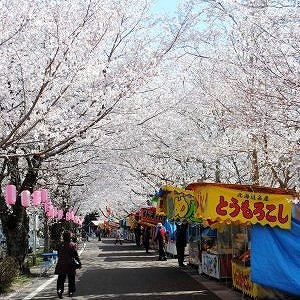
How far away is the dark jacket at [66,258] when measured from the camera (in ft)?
45.1

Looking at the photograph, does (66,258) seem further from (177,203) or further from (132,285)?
(177,203)

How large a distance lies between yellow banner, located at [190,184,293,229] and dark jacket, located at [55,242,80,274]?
464cm

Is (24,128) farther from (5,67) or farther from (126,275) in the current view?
(126,275)

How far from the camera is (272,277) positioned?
10.6 metres

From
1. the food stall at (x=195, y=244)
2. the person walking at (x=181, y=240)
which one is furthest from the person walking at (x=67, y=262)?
the person walking at (x=181, y=240)

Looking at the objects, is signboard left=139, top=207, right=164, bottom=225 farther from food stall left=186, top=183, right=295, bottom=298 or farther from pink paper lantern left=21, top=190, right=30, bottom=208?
food stall left=186, top=183, right=295, bottom=298

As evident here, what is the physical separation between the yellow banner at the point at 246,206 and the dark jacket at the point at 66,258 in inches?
183

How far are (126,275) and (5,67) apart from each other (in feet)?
32.6

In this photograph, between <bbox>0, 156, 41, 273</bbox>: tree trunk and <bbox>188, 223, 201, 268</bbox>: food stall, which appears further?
<bbox>188, 223, 201, 268</bbox>: food stall

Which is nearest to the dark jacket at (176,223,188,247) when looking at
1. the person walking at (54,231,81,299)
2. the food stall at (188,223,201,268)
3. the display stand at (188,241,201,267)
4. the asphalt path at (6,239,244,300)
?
the food stall at (188,223,201,268)

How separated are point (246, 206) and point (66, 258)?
215 inches

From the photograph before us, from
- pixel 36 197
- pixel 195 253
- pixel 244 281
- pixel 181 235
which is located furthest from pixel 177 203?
pixel 181 235

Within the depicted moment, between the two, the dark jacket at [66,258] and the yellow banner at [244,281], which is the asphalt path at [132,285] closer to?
the yellow banner at [244,281]

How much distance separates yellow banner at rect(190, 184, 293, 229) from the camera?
10719 millimetres
